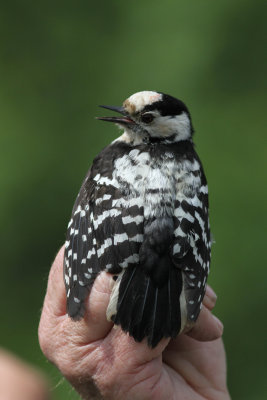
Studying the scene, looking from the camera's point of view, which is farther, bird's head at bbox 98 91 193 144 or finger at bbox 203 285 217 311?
bird's head at bbox 98 91 193 144

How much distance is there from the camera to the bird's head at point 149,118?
3.02 m

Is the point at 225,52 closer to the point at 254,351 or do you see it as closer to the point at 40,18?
the point at 40,18

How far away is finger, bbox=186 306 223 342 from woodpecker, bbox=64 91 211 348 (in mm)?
127

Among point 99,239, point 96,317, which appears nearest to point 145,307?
point 96,317

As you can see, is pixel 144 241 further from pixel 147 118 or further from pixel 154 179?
pixel 147 118

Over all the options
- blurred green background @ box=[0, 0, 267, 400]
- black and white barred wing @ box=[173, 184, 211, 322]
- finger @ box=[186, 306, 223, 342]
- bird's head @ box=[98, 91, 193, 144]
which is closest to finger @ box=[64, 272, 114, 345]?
black and white barred wing @ box=[173, 184, 211, 322]

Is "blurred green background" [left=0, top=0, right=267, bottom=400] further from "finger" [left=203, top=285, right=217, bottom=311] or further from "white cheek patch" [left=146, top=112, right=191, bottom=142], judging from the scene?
"finger" [left=203, top=285, right=217, bottom=311]

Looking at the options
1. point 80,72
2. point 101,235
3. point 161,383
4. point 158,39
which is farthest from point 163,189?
point 80,72

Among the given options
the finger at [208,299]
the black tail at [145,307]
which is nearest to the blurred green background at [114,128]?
the finger at [208,299]

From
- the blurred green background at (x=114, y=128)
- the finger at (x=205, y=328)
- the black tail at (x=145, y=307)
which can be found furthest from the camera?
the blurred green background at (x=114, y=128)

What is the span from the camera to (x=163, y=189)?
104 inches

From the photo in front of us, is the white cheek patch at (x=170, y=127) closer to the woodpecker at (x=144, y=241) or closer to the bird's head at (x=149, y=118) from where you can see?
the bird's head at (x=149, y=118)

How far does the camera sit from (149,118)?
3035 millimetres

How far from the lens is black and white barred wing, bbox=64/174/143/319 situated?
8.33 ft
